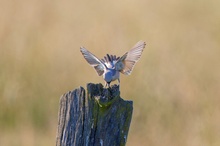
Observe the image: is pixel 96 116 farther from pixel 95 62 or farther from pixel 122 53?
pixel 122 53

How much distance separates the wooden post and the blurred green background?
304 centimetres

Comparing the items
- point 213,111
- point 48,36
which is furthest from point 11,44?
point 213,111

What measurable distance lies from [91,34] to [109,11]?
0.92 metres

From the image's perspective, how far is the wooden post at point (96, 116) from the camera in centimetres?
331

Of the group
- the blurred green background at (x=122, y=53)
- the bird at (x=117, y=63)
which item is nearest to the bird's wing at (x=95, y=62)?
the bird at (x=117, y=63)

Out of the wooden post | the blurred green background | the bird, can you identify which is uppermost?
the blurred green background

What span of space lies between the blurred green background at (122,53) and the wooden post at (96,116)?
120 inches

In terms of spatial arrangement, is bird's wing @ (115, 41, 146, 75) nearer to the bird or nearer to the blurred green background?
the bird

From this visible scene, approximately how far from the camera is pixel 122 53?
805 centimetres

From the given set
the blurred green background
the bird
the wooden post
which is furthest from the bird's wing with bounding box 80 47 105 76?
the blurred green background

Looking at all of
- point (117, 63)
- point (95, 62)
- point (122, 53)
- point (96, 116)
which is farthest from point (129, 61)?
point (122, 53)

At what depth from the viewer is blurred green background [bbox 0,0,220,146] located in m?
6.75

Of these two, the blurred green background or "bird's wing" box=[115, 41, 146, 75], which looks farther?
the blurred green background

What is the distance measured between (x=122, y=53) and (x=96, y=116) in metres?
4.76
